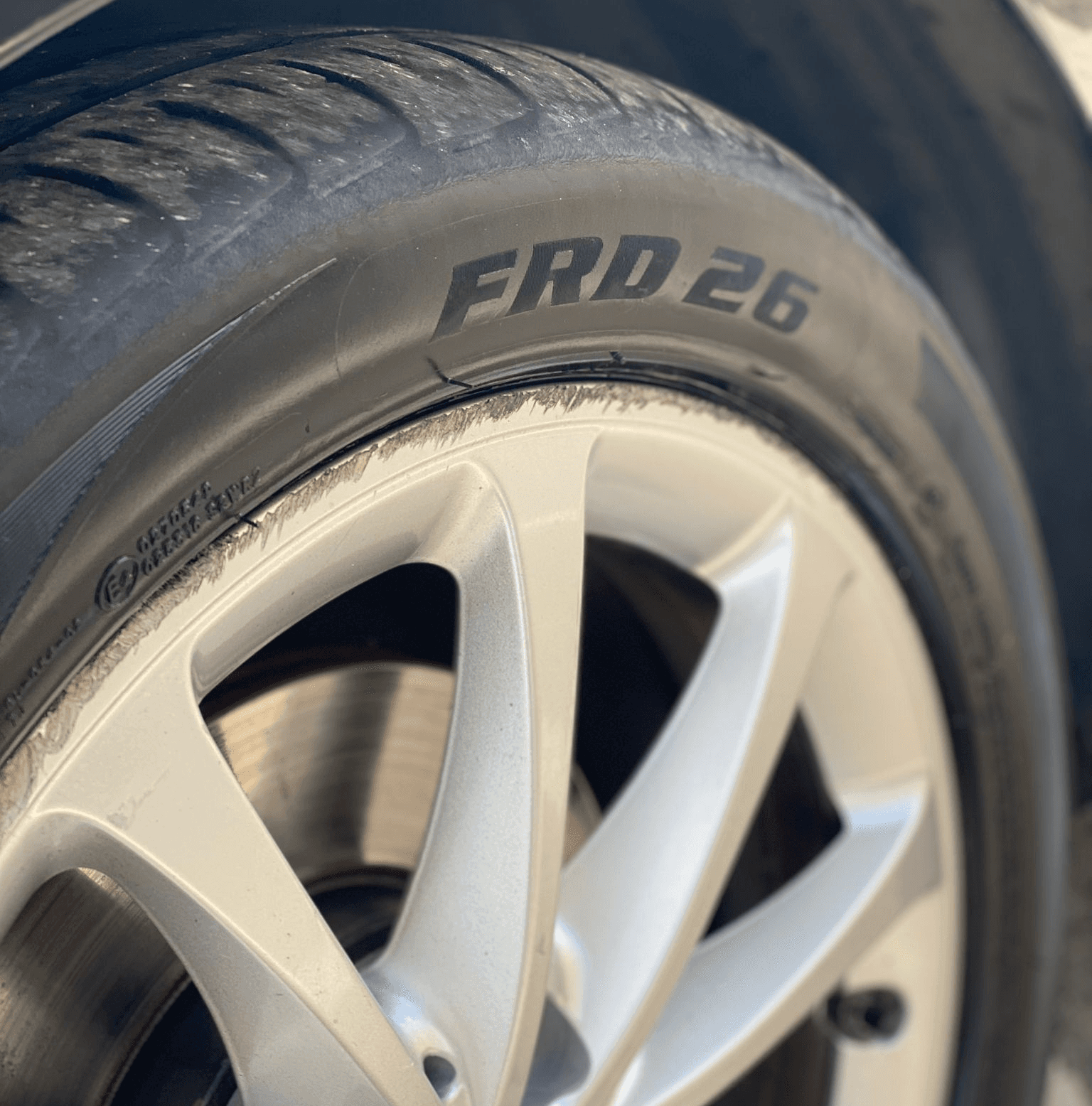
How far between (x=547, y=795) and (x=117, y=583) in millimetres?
328

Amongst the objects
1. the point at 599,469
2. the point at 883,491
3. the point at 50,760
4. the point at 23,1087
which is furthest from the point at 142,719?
the point at 883,491

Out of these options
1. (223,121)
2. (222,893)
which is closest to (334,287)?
(223,121)

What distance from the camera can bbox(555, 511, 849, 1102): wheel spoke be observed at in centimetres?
95

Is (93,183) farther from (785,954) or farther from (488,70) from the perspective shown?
(785,954)

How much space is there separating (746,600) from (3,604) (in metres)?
0.62

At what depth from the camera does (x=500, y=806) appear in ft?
2.66

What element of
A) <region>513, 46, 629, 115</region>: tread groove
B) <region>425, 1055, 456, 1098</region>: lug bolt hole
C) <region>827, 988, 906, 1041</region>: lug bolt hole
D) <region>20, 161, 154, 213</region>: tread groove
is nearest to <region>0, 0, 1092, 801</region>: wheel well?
<region>513, 46, 629, 115</region>: tread groove

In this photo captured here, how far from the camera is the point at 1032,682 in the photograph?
4.14ft

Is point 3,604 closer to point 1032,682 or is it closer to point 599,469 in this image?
point 599,469

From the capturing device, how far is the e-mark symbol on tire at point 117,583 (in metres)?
0.60

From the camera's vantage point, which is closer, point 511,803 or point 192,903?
point 192,903

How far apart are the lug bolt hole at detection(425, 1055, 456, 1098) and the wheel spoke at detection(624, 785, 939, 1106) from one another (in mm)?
230

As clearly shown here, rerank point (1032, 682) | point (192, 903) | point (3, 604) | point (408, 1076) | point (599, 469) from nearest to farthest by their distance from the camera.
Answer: point (3, 604)
point (192, 903)
point (408, 1076)
point (599, 469)
point (1032, 682)

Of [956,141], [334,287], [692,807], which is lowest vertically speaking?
[692,807]
